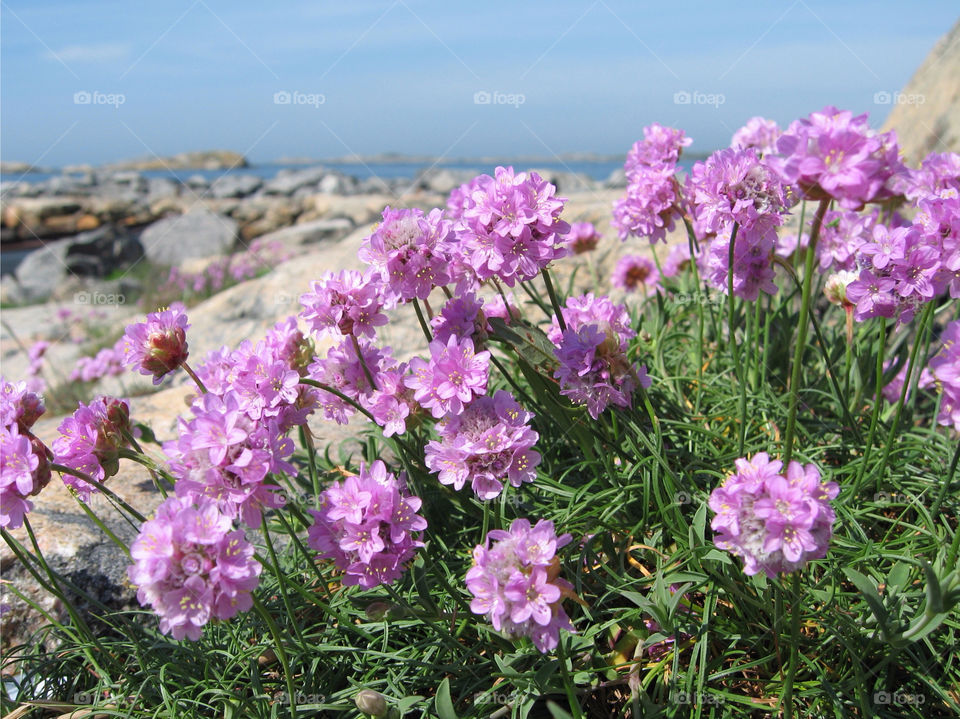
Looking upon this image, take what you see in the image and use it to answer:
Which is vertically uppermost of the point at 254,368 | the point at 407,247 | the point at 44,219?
the point at 407,247

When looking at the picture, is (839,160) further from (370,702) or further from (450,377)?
(370,702)

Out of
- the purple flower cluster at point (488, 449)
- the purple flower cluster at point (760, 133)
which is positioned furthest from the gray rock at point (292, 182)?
the purple flower cluster at point (488, 449)

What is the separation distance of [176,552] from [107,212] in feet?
80.7

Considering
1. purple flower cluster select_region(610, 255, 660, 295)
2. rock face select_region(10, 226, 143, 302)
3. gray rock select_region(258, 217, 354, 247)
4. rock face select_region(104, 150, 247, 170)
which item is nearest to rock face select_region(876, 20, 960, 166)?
purple flower cluster select_region(610, 255, 660, 295)

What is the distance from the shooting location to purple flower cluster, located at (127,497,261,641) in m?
1.38

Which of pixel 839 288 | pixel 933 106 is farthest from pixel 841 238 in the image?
pixel 933 106

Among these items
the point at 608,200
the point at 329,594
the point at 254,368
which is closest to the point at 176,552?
the point at 254,368

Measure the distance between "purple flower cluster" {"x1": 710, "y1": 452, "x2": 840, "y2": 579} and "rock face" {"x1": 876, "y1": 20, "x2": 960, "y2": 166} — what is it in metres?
4.63

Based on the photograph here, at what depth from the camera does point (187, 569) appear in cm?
138

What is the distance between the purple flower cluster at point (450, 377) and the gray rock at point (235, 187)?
2845 cm

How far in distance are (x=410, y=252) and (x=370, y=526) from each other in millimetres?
724

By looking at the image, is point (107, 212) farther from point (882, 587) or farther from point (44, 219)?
point (882, 587)

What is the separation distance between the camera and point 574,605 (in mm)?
2096

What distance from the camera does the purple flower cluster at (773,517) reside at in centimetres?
141
